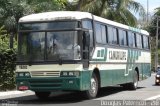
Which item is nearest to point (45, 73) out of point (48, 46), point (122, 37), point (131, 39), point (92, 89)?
point (48, 46)

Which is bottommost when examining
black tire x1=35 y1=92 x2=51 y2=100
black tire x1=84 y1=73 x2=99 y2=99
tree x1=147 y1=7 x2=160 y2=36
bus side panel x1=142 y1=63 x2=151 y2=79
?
black tire x1=35 y1=92 x2=51 y2=100

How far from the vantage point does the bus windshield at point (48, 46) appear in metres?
17.5

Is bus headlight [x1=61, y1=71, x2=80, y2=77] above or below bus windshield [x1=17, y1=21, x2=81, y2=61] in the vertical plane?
below

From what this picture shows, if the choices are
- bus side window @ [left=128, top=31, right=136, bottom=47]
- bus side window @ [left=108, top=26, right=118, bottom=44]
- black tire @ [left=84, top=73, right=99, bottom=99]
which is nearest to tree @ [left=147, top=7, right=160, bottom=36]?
bus side window @ [left=128, top=31, right=136, bottom=47]

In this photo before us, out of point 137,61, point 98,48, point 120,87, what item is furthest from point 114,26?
point 120,87

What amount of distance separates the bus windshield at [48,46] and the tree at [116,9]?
1699cm

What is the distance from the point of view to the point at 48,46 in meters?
17.7

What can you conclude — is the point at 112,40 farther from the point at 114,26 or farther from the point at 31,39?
the point at 31,39

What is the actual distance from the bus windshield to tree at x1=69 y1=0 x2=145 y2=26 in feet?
55.7

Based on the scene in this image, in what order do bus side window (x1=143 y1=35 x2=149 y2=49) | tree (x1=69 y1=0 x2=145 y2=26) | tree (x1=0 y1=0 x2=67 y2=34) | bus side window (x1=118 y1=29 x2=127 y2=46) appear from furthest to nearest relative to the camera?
tree (x1=69 y1=0 x2=145 y2=26), tree (x1=0 y1=0 x2=67 y2=34), bus side window (x1=143 y1=35 x2=149 y2=49), bus side window (x1=118 y1=29 x2=127 y2=46)

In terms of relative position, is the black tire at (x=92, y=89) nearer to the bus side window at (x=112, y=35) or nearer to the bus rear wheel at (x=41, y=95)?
the bus rear wheel at (x=41, y=95)

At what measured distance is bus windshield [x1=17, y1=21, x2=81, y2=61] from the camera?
17469 mm

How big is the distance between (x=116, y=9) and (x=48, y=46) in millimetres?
20728

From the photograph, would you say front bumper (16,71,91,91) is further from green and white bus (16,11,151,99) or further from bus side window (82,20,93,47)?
bus side window (82,20,93,47)
